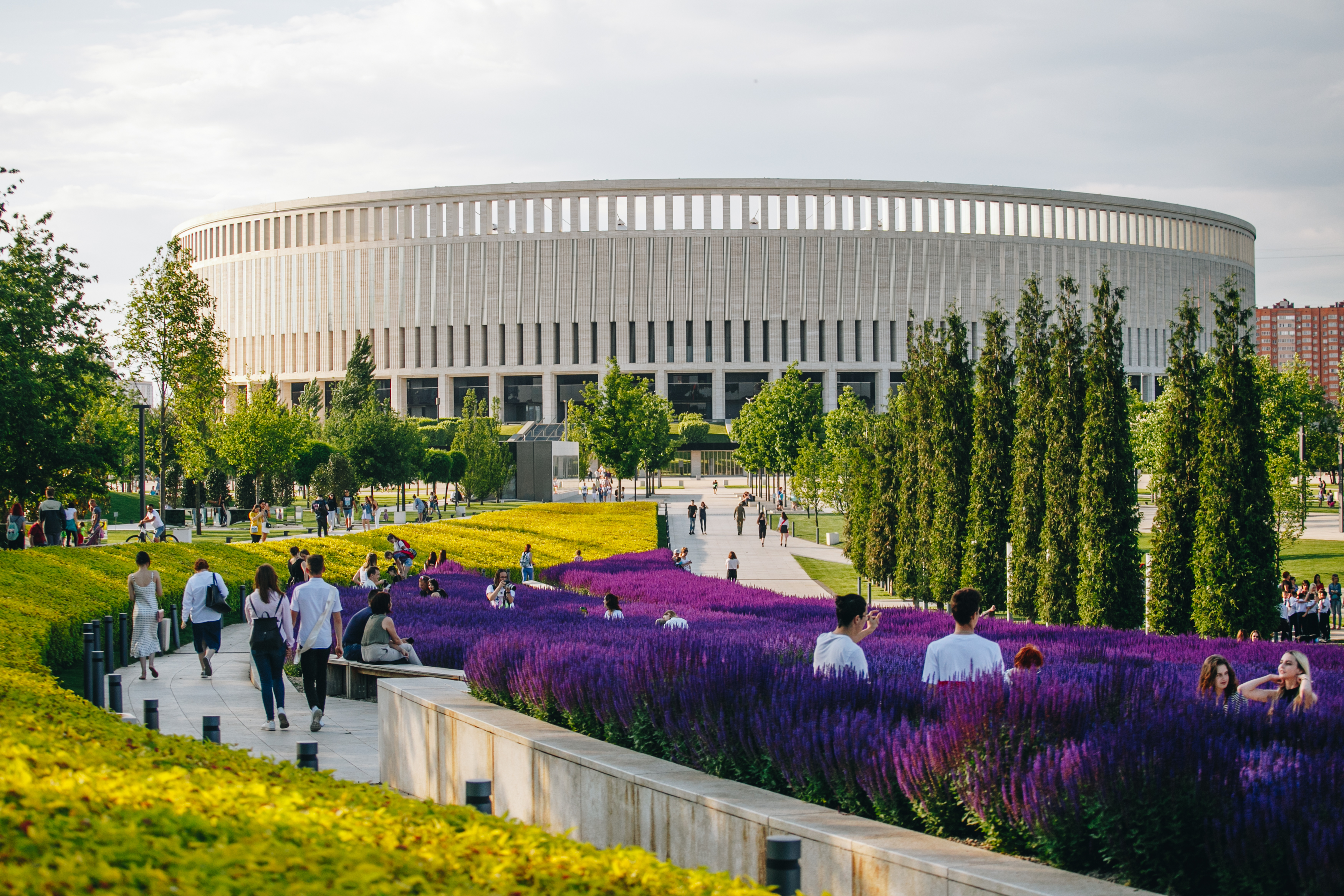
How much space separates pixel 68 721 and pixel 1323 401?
82.7 m

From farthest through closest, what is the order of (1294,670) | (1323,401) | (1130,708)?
1. (1323,401)
2. (1294,670)
3. (1130,708)

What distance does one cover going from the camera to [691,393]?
9525 centimetres

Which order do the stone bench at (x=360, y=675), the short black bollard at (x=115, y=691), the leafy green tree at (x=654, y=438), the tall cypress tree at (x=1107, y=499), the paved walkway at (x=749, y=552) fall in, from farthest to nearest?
the leafy green tree at (x=654, y=438), the paved walkway at (x=749, y=552), the tall cypress tree at (x=1107, y=499), the stone bench at (x=360, y=675), the short black bollard at (x=115, y=691)

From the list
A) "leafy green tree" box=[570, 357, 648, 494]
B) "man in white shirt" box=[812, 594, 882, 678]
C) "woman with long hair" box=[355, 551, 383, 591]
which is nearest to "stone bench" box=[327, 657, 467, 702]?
"woman with long hair" box=[355, 551, 383, 591]

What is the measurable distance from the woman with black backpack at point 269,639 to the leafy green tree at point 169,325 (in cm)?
2909

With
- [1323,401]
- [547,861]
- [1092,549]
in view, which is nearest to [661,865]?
[547,861]

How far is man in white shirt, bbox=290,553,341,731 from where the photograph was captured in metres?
10.3

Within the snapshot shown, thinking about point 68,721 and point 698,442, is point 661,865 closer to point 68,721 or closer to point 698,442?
point 68,721

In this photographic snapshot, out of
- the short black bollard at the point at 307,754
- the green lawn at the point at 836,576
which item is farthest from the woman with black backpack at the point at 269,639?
the green lawn at the point at 836,576

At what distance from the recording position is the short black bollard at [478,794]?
443cm

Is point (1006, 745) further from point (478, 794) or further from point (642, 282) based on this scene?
point (642, 282)

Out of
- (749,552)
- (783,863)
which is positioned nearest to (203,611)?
(783,863)

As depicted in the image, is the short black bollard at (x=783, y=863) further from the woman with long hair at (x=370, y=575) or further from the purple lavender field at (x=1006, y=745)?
the woman with long hair at (x=370, y=575)

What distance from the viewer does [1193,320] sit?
18.2m
